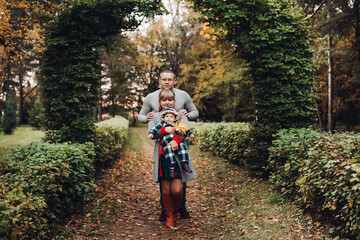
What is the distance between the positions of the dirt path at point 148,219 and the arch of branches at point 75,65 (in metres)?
2.03

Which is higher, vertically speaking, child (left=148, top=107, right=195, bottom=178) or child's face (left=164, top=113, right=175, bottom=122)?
child's face (left=164, top=113, right=175, bottom=122)

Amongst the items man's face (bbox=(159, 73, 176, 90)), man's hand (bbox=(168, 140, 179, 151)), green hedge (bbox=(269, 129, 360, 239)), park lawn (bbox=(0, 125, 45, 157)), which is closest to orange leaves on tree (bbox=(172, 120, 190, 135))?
man's hand (bbox=(168, 140, 179, 151))

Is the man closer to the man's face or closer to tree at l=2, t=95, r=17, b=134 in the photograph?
the man's face

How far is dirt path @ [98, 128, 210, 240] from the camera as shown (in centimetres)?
445

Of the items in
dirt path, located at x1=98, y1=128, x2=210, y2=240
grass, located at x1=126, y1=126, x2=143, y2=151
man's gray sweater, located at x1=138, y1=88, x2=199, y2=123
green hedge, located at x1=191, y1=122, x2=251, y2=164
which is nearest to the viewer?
dirt path, located at x1=98, y1=128, x2=210, y2=240

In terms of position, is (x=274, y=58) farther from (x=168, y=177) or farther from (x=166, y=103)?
(x=168, y=177)

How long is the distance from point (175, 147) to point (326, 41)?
19.6m

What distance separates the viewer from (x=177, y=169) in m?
4.66

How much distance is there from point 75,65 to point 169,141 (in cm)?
355

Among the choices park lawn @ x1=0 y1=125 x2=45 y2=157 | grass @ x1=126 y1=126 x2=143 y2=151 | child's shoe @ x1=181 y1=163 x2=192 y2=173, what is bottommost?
grass @ x1=126 y1=126 x2=143 y2=151

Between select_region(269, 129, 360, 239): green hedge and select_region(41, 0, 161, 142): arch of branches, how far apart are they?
4.76 meters

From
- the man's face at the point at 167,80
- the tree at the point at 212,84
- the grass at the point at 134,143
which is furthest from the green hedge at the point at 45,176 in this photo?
the tree at the point at 212,84

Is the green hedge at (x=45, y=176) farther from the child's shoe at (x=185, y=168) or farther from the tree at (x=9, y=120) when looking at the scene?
the tree at (x=9, y=120)

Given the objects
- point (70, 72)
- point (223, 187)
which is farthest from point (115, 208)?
point (70, 72)
